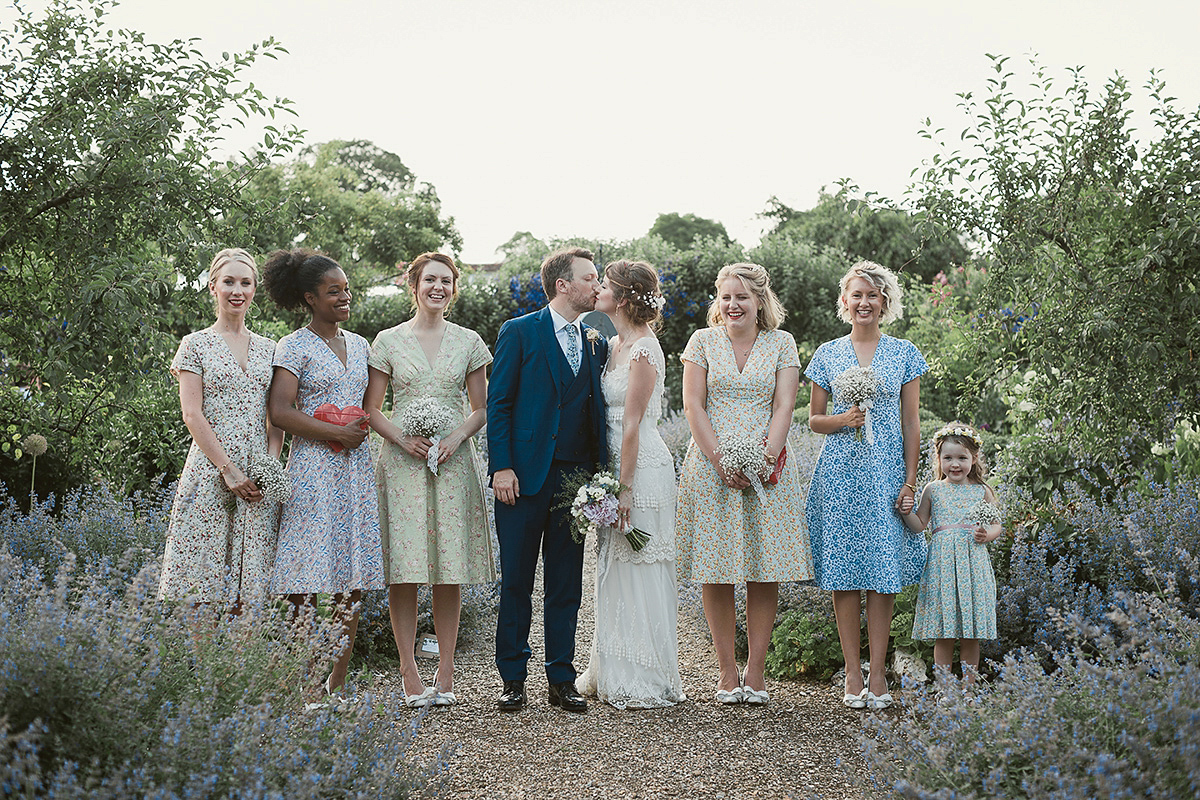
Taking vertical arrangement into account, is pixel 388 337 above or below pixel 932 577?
above

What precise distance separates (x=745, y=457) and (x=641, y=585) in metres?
0.78

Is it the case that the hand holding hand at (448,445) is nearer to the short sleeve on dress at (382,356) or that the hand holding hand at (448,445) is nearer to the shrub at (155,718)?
the short sleeve on dress at (382,356)

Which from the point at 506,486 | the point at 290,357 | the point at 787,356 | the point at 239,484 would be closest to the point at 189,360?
the point at 290,357

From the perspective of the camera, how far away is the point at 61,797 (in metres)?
2.02

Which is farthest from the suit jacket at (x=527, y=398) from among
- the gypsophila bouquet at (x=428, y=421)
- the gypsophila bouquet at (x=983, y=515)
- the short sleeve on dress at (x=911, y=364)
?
the gypsophila bouquet at (x=983, y=515)

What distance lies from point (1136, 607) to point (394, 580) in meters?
2.98

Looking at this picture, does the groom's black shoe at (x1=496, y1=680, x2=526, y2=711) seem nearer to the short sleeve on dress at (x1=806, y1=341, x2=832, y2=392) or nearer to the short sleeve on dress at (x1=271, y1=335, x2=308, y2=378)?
the short sleeve on dress at (x1=271, y1=335, x2=308, y2=378)

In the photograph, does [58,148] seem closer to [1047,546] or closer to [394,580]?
[394,580]

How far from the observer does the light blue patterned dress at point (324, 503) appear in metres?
4.25

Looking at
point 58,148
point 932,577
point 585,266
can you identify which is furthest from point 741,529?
point 58,148

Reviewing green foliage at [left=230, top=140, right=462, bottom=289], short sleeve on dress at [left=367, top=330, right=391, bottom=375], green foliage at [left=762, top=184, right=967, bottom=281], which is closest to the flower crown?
short sleeve on dress at [left=367, top=330, right=391, bottom=375]

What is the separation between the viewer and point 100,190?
4875 millimetres

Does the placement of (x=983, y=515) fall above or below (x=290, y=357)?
below

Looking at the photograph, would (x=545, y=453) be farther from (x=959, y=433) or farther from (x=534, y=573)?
(x=959, y=433)
